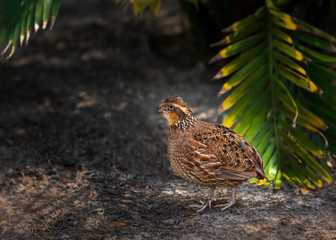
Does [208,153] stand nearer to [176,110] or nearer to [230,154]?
[230,154]

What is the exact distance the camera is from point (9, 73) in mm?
8070

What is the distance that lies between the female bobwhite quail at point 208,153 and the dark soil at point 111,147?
353mm

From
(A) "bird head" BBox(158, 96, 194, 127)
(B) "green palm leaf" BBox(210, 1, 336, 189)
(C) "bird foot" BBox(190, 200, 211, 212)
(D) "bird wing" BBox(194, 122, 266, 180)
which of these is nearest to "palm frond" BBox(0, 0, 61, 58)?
(A) "bird head" BBox(158, 96, 194, 127)

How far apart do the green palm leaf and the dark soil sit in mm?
336

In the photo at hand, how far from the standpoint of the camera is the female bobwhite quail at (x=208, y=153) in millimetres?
4133

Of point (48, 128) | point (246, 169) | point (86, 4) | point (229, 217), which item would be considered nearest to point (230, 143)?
point (246, 169)

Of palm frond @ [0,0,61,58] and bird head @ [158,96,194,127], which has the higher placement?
palm frond @ [0,0,61,58]

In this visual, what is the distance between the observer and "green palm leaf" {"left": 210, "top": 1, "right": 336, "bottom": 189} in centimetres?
451

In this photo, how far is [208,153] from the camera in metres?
4.13

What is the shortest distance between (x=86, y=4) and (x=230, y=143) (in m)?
8.62

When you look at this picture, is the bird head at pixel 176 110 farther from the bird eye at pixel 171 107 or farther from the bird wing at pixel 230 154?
the bird wing at pixel 230 154

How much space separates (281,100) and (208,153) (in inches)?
43.7

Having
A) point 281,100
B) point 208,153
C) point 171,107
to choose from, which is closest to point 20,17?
point 171,107

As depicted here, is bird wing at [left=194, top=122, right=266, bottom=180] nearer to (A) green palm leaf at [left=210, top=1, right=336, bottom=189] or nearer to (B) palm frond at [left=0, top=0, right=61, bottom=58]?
(A) green palm leaf at [left=210, top=1, right=336, bottom=189]
